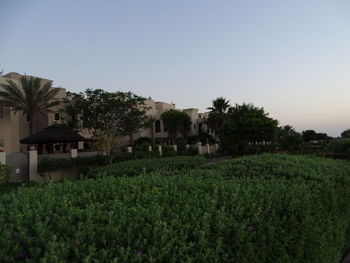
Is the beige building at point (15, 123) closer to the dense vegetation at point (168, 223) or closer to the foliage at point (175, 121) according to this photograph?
the foliage at point (175, 121)

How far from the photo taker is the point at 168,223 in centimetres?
210

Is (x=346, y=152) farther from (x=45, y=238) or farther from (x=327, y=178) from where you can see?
(x=45, y=238)

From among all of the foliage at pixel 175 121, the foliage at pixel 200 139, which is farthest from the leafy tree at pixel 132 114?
the foliage at pixel 200 139

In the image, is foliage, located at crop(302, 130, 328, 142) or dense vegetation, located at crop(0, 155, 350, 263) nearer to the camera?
dense vegetation, located at crop(0, 155, 350, 263)

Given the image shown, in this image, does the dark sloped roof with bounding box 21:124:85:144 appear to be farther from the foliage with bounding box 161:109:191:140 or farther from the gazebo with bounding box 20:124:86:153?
the foliage with bounding box 161:109:191:140

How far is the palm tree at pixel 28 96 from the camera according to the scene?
24422mm

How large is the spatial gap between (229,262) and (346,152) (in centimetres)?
1634

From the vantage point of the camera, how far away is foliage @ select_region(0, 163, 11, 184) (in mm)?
14375

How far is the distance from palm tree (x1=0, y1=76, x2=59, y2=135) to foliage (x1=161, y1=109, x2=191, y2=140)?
20969 mm

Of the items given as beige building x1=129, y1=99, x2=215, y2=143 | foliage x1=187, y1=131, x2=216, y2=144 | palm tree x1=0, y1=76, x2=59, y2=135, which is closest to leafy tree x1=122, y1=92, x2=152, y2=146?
palm tree x1=0, y1=76, x2=59, y2=135

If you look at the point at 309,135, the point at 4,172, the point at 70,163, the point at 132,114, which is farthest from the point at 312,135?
the point at 4,172

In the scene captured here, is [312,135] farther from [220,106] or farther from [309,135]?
[220,106]

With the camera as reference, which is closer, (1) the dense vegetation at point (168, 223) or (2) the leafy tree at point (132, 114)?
(1) the dense vegetation at point (168, 223)

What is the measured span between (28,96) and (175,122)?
24.9 metres
